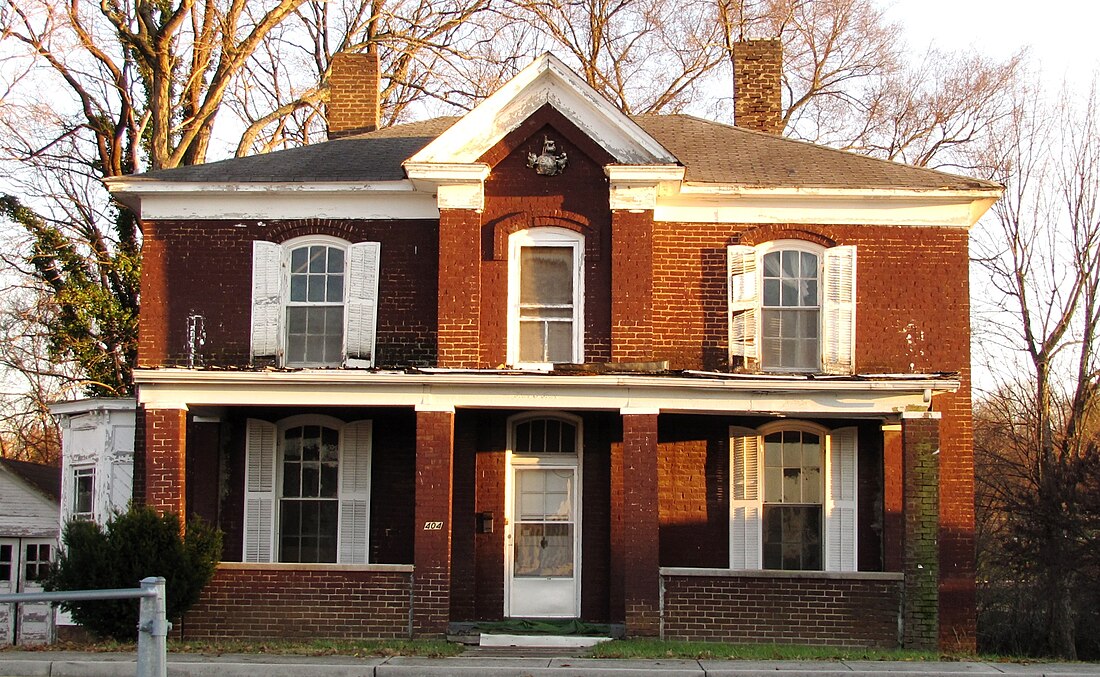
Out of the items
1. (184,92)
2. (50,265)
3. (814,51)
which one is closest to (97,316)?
(50,265)

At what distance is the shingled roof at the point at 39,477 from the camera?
24.8 m

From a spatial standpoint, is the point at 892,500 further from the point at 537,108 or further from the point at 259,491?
the point at 259,491

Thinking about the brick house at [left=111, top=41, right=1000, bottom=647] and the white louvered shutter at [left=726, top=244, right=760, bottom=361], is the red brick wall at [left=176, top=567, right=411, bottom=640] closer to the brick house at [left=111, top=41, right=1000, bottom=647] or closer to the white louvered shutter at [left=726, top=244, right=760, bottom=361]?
the brick house at [left=111, top=41, right=1000, bottom=647]

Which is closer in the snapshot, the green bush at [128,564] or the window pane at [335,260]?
the green bush at [128,564]

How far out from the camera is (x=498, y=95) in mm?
17000

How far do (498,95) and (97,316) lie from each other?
472 inches

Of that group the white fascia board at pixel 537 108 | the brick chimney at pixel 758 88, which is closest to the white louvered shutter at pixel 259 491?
the white fascia board at pixel 537 108

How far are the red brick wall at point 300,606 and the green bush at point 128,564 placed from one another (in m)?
0.35

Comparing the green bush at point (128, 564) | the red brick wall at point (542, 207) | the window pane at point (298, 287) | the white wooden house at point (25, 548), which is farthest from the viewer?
the white wooden house at point (25, 548)

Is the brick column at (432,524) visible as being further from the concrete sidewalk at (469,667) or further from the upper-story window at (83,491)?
the upper-story window at (83,491)

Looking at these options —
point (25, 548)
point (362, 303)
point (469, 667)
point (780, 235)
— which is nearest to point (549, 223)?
point (362, 303)

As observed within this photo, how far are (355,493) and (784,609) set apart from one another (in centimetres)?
580

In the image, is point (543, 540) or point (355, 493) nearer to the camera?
point (543, 540)

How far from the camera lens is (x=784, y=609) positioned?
15.6 metres
